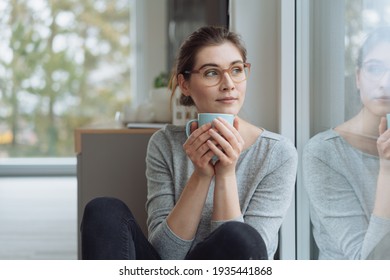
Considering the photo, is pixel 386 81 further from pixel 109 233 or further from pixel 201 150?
pixel 109 233

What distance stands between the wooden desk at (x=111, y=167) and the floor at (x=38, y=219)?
963 millimetres

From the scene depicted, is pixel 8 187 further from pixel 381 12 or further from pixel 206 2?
pixel 381 12

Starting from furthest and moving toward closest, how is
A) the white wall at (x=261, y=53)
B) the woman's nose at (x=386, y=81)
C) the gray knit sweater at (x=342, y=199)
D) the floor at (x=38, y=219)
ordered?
the floor at (x=38, y=219) < the white wall at (x=261, y=53) < the gray knit sweater at (x=342, y=199) < the woman's nose at (x=386, y=81)

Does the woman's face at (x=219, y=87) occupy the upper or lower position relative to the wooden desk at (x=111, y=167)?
upper

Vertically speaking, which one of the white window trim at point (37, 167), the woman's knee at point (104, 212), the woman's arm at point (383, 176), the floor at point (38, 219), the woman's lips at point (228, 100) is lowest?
the floor at point (38, 219)

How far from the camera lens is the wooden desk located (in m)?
1.98

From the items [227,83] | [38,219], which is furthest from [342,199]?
[38,219]

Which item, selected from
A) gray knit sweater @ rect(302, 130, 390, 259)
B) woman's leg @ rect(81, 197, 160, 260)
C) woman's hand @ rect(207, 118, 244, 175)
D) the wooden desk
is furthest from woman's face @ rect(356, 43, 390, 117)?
the wooden desk

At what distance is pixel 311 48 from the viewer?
66.9 inches

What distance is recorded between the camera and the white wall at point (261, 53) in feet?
6.03

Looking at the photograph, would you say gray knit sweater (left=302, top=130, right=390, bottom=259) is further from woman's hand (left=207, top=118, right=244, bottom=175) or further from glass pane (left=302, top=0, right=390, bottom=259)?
woman's hand (left=207, top=118, right=244, bottom=175)

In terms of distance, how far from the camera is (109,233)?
1400 millimetres

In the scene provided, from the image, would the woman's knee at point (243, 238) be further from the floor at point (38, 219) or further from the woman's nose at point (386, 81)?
the floor at point (38, 219)

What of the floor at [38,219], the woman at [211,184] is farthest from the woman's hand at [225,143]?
the floor at [38,219]
